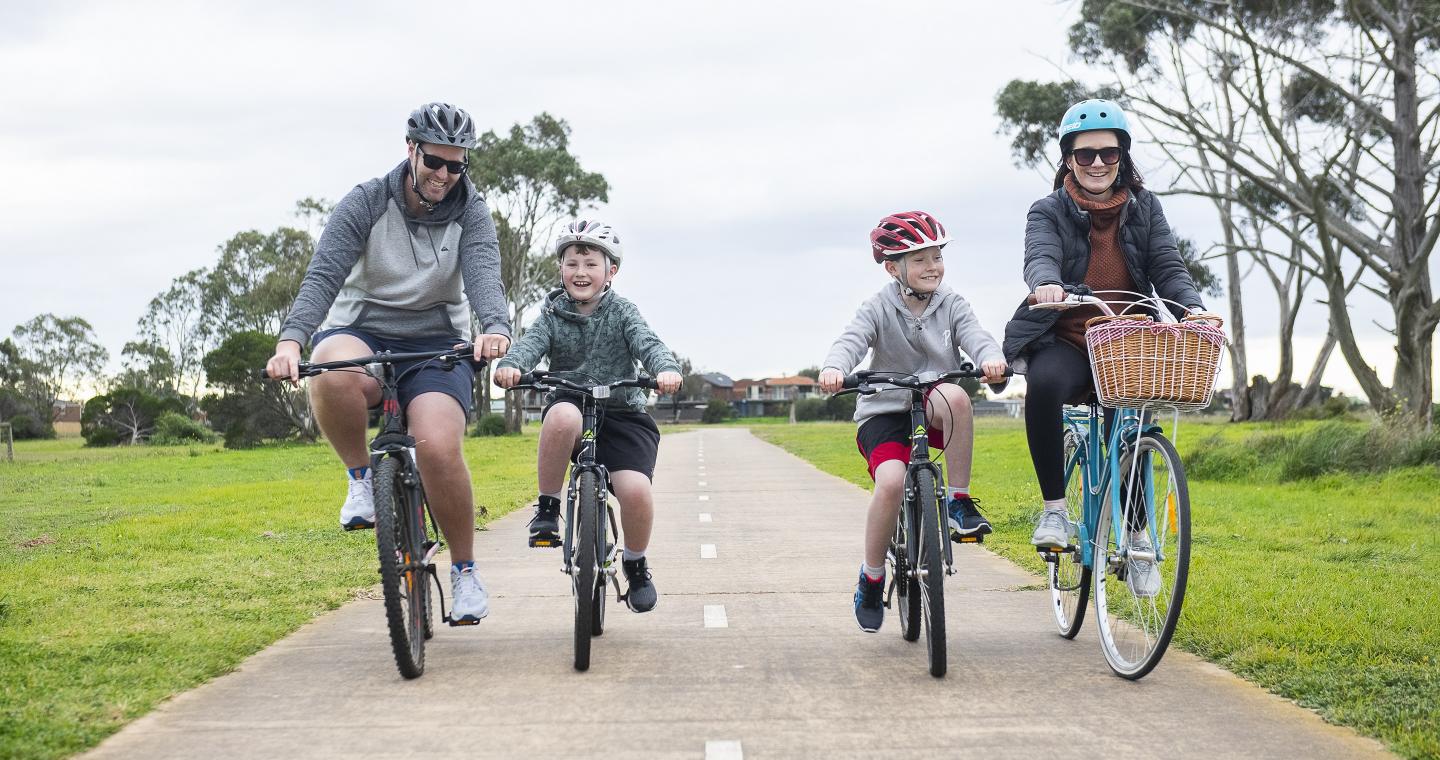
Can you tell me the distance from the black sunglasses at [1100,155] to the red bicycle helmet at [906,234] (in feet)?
2.02

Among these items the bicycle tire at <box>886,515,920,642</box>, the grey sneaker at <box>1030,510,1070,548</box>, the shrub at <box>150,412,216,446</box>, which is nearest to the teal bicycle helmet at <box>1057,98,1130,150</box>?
the grey sneaker at <box>1030,510,1070,548</box>

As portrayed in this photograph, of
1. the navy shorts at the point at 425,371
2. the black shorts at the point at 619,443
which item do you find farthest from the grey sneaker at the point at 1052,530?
the navy shorts at the point at 425,371

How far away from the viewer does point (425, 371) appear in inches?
199

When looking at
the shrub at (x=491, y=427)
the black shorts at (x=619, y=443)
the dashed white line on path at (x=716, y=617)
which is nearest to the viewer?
the black shorts at (x=619, y=443)

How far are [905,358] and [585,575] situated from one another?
5.36 feet

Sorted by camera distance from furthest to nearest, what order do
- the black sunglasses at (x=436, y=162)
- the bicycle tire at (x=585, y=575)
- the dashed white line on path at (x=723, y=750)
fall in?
the black sunglasses at (x=436, y=162)
the bicycle tire at (x=585, y=575)
the dashed white line on path at (x=723, y=750)

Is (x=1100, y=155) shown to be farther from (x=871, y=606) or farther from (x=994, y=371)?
(x=871, y=606)

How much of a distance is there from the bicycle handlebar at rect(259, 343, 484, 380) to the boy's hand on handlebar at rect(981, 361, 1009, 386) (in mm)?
1937

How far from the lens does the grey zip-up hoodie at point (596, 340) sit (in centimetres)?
546

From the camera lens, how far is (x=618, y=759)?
3.65 m

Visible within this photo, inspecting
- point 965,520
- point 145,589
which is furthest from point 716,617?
point 145,589

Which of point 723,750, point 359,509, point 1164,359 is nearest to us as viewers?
point 723,750

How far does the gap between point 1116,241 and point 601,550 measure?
2444 mm

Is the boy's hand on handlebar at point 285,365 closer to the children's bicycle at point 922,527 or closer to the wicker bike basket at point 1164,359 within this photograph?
the children's bicycle at point 922,527
